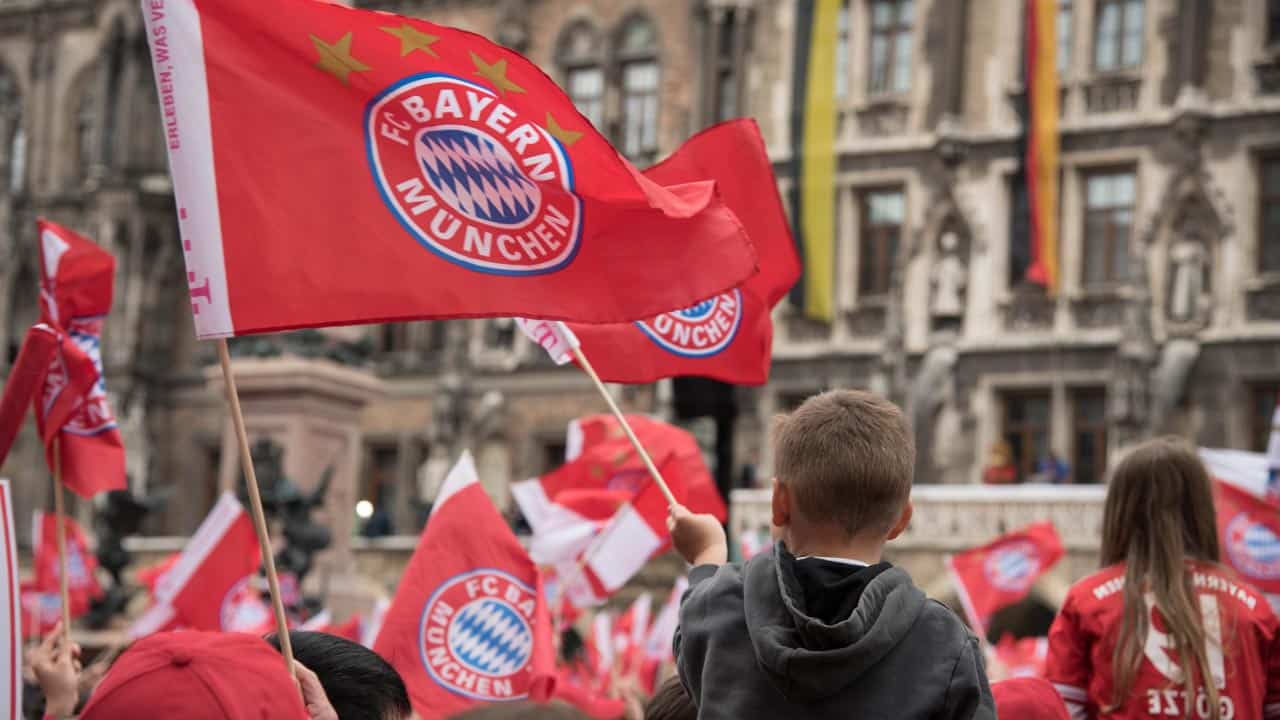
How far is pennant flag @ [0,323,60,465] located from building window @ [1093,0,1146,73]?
84.1 feet

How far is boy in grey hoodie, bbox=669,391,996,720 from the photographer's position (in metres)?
3.49

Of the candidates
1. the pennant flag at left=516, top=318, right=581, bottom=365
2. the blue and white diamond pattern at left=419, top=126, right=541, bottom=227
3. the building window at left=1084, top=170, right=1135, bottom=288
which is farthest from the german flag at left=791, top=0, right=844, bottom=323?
the blue and white diamond pattern at left=419, top=126, right=541, bottom=227

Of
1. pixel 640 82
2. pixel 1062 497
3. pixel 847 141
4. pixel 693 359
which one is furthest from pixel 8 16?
pixel 693 359

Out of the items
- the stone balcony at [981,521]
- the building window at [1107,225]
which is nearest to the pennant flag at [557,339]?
the stone balcony at [981,521]

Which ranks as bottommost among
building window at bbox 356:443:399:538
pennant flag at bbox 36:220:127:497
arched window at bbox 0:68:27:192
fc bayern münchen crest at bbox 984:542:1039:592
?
building window at bbox 356:443:399:538

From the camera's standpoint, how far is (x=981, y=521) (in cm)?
2653

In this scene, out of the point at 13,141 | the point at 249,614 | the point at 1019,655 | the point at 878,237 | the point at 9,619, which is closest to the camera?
the point at 9,619

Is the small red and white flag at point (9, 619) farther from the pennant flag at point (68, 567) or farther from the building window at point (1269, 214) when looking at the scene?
the building window at point (1269, 214)

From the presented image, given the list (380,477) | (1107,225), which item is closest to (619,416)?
(1107,225)

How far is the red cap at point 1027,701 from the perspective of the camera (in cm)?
420

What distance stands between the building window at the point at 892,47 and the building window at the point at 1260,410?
7711 millimetres

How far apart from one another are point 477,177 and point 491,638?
2.67m

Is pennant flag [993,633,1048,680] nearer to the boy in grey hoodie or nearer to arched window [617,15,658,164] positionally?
the boy in grey hoodie

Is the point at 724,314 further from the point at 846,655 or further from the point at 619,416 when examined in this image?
the point at 846,655
